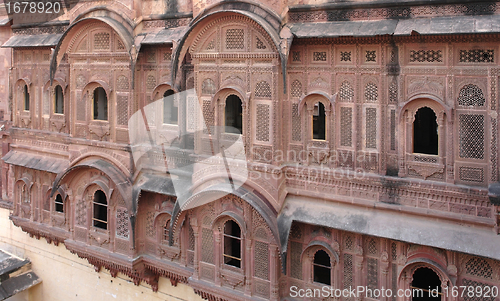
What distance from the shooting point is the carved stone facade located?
689 centimetres

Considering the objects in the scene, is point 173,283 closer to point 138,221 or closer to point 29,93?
point 138,221

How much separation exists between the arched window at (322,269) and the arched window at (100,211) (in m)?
5.21

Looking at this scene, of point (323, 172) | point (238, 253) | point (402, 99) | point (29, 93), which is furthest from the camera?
point (29, 93)

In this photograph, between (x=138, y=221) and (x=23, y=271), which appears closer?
(x=138, y=221)

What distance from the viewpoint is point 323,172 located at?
7926mm

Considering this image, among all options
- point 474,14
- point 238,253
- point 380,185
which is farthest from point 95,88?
point 474,14

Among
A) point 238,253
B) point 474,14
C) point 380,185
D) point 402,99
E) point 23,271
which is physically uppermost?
point 474,14

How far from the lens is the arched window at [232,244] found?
8.87 meters

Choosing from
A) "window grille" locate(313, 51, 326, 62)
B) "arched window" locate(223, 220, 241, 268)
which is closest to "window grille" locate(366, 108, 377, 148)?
"window grille" locate(313, 51, 326, 62)

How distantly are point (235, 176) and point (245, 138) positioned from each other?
0.73 m

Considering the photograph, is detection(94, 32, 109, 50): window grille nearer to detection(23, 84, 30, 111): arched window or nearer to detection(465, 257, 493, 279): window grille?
detection(23, 84, 30, 111): arched window

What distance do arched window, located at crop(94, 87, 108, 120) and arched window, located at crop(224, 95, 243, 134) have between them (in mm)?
3601

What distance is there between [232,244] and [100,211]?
392 cm

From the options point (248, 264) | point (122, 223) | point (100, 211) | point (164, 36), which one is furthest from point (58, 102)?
point (248, 264)
